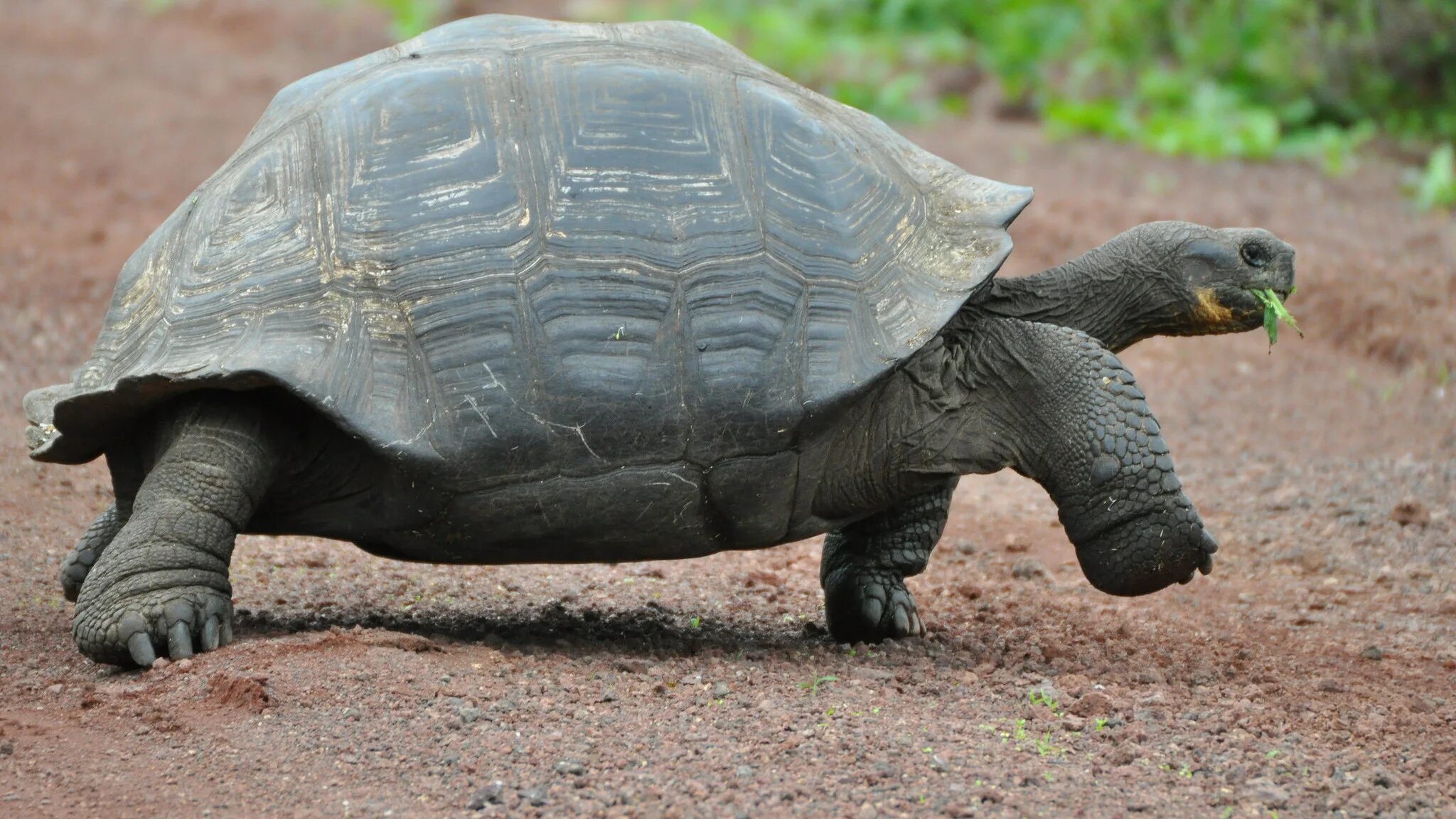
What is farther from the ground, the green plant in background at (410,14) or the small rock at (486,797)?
the green plant in background at (410,14)

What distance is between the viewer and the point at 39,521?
684cm

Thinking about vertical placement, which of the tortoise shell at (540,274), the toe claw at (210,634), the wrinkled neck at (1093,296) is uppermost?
the tortoise shell at (540,274)

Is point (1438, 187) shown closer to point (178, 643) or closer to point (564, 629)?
point (564, 629)

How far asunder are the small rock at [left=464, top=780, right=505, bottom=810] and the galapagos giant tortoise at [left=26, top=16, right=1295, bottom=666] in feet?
4.03

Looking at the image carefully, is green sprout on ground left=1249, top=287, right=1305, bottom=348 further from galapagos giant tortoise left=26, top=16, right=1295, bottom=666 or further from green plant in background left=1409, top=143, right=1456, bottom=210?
green plant in background left=1409, top=143, right=1456, bottom=210

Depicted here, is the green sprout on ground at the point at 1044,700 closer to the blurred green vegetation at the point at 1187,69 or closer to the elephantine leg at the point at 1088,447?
the elephantine leg at the point at 1088,447

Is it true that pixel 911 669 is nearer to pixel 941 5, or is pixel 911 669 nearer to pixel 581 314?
pixel 581 314

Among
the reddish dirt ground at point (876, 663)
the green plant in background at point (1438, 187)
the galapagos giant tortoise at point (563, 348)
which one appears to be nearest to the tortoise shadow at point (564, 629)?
the reddish dirt ground at point (876, 663)

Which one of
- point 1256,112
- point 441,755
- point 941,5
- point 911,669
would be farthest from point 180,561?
point 941,5

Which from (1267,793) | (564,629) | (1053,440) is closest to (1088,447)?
(1053,440)

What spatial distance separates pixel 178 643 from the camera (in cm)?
477

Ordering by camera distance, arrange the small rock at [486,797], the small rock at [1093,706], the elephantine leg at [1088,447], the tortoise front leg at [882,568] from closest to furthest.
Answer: the small rock at [486,797], the small rock at [1093,706], the elephantine leg at [1088,447], the tortoise front leg at [882,568]

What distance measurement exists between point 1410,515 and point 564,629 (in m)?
4.22

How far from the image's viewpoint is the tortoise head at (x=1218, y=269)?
18.2 ft
